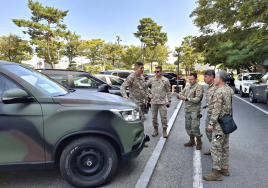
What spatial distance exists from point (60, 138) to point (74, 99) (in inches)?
21.5

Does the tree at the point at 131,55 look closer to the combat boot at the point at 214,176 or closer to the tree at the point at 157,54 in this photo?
the tree at the point at 157,54

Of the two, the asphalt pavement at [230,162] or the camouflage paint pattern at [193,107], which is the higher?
the camouflage paint pattern at [193,107]

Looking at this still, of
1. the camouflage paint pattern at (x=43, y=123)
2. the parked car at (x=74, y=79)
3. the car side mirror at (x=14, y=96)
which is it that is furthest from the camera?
the parked car at (x=74, y=79)

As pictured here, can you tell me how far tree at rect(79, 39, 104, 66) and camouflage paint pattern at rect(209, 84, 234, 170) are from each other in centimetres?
5008

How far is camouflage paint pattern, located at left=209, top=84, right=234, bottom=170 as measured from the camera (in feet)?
10.7

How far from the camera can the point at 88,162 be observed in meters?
3.08

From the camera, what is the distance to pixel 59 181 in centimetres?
338

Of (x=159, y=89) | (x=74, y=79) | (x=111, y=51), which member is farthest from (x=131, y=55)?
(x=159, y=89)

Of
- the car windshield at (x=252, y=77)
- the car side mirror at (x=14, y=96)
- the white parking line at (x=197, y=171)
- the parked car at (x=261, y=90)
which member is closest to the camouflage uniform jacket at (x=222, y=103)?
the white parking line at (x=197, y=171)

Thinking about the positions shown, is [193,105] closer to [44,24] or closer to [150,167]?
[150,167]

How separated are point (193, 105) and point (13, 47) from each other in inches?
1549

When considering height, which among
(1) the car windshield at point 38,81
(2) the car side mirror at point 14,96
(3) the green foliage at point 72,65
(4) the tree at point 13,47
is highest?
(4) the tree at point 13,47

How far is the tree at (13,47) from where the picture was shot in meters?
36.5

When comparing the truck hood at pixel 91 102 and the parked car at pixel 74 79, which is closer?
the truck hood at pixel 91 102
